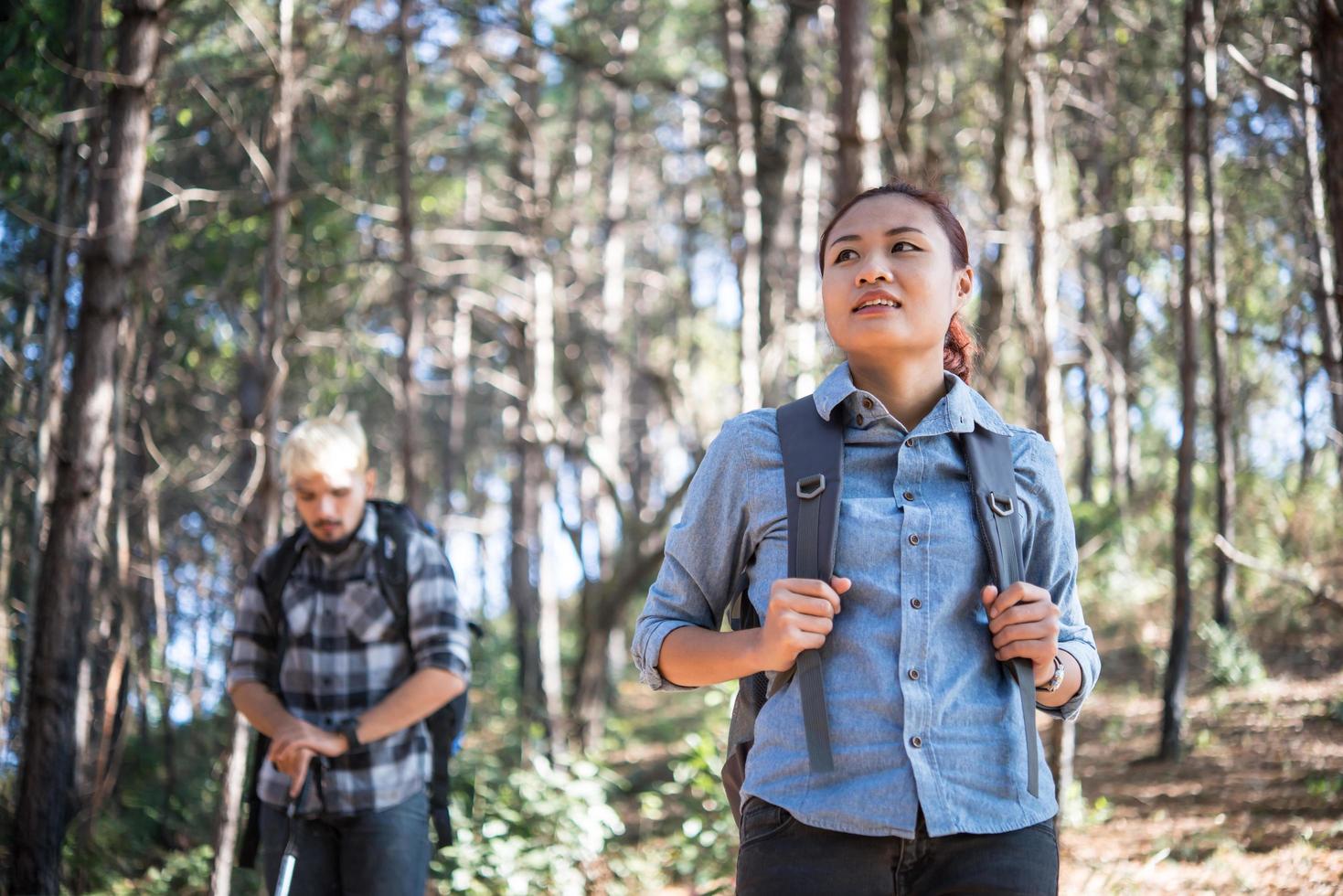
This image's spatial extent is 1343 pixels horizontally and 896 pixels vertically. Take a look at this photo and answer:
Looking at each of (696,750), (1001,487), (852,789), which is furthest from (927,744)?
Answer: (696,750)

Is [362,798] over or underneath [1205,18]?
underneath

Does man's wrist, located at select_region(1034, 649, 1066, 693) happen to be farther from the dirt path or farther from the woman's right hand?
the dirt path

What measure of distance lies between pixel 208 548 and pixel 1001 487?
14690mm

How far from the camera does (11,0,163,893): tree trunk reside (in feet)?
19.6

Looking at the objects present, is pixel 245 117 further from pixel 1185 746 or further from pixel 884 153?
pixel 1185 746

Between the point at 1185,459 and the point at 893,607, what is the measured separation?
9158 millimetres

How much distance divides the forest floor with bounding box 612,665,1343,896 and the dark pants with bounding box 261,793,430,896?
3.05 m

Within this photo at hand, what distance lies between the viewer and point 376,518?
12.0 feet

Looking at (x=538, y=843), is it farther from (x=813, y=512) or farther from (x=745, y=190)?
(x=745, y=190)

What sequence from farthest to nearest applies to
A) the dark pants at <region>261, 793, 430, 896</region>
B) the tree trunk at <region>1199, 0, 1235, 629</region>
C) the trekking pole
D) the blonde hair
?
the tree trunk at <region>1199, 0, 1235, 629</region> < the blonde hair < the dark pants at <region>261, 793, 430, 896</region> < the trekking pole

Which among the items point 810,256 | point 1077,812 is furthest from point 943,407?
point 810,256

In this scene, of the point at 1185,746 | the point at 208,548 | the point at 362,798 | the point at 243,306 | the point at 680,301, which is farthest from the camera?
the point at 680,301

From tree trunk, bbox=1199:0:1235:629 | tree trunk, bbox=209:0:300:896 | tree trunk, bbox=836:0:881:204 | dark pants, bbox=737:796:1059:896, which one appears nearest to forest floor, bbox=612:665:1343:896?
tree trunk, bbox=1199:0:1235:629

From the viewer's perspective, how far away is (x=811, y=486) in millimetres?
1876
